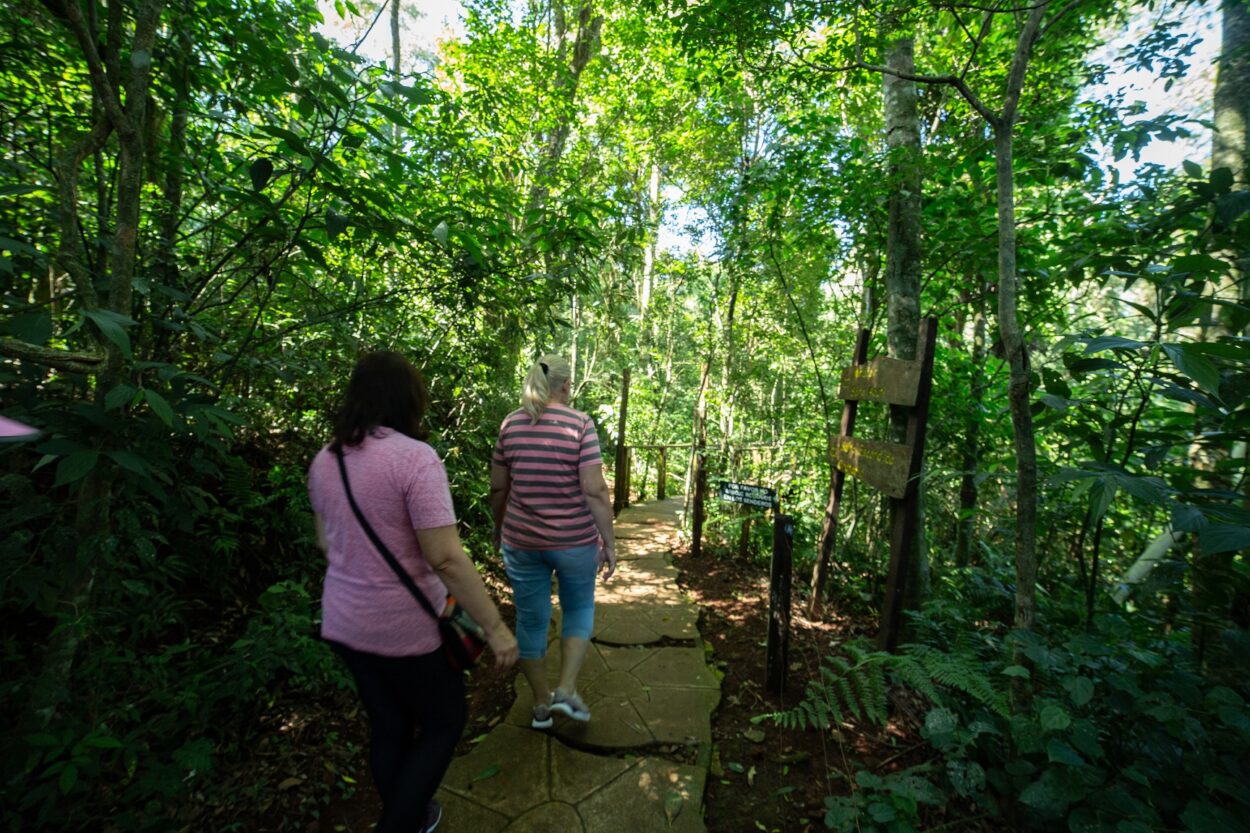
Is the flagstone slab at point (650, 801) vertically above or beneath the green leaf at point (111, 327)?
beneath

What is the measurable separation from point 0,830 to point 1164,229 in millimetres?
4734

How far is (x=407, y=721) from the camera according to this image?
1.83 meters

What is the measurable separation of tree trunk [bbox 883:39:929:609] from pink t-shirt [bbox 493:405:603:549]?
2281 millimetres

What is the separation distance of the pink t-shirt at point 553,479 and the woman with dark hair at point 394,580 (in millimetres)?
741

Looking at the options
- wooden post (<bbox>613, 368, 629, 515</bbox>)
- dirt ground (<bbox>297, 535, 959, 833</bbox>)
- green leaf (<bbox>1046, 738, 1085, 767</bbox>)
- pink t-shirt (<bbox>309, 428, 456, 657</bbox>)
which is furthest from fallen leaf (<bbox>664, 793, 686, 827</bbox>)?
wooden post (<bbox>613, 368, 629, 515</bbox>)

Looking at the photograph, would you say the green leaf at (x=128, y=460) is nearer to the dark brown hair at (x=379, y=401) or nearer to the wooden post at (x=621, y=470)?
the dark brown hair at (x=379, y=401)

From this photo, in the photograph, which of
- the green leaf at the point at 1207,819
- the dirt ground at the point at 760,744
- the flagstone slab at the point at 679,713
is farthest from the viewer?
the flagstone slab at the point at 679,713

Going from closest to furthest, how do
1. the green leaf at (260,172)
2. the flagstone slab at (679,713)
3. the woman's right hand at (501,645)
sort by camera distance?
the woman's right hand at (501,645), the green leaf at (260,172), the flagstone slab at (679,713)

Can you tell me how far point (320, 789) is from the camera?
227 centimetres

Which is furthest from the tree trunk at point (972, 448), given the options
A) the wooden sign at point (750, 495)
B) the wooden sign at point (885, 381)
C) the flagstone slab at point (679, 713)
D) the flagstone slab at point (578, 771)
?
the flagstone slab at point (578, 771)

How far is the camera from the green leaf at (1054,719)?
1.47 metres

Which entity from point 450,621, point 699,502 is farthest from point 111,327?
point 699,502

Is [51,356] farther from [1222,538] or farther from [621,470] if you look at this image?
[621,470]

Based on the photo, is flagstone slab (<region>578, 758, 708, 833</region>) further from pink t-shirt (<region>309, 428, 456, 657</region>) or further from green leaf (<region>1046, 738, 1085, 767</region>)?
green leaf (<region>1046, 738, 1085, 767</region>)
